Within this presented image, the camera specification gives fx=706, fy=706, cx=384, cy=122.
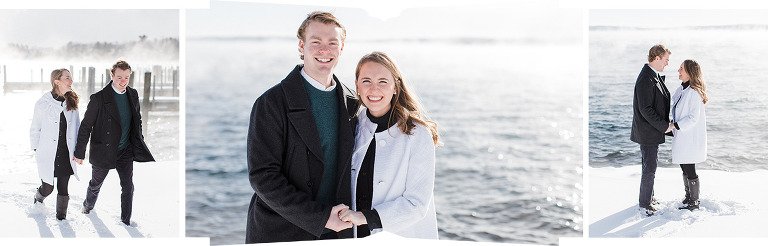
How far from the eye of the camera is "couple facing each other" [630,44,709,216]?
3.86 m

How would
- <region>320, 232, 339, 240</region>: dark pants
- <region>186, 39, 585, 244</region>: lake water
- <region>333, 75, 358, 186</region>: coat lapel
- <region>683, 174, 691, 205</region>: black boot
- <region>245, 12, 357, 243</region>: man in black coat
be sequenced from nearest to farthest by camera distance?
<region>245, 12, 357, 243</region>: man in black coat < <region>333, 75, 358, 186</region>: coat lapel < <region>320, 232, 339, 240</region>: dark pants < <region>683, 174, 691, 205</region>: black boot < <region>186, 39, 585, 244</region>: lake water

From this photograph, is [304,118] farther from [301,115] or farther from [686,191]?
[686,191]

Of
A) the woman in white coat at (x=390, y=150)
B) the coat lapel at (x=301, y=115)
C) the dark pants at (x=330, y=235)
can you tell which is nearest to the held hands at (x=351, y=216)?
the woman in white coat at (x=390, y=150)

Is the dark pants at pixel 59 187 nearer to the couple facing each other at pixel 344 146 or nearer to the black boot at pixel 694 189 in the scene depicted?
the couple facing each other at pixel 344 146

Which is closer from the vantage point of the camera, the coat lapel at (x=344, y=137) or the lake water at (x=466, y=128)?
the coat lapel at (x=344, y=137)

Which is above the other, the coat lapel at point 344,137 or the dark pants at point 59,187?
the coat lapel at point 344,137

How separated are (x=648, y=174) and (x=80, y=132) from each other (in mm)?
3191

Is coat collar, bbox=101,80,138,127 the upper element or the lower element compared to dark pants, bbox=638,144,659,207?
upper

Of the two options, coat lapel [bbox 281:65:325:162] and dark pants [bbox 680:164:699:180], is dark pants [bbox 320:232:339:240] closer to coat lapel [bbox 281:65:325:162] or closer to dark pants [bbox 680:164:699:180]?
coat lapel [bbox 281:65:325:162]

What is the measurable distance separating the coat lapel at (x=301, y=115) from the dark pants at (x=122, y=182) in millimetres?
1616

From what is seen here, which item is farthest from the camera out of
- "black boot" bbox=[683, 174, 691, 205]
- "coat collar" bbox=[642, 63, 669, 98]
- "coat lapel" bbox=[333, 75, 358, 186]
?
"black boot" bbox=[683, 174, 691, 205]

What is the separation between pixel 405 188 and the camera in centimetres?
307

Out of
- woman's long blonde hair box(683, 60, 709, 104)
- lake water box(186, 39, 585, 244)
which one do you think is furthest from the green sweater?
lake water box(186, 39, 585, 244)

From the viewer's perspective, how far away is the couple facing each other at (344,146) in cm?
286
